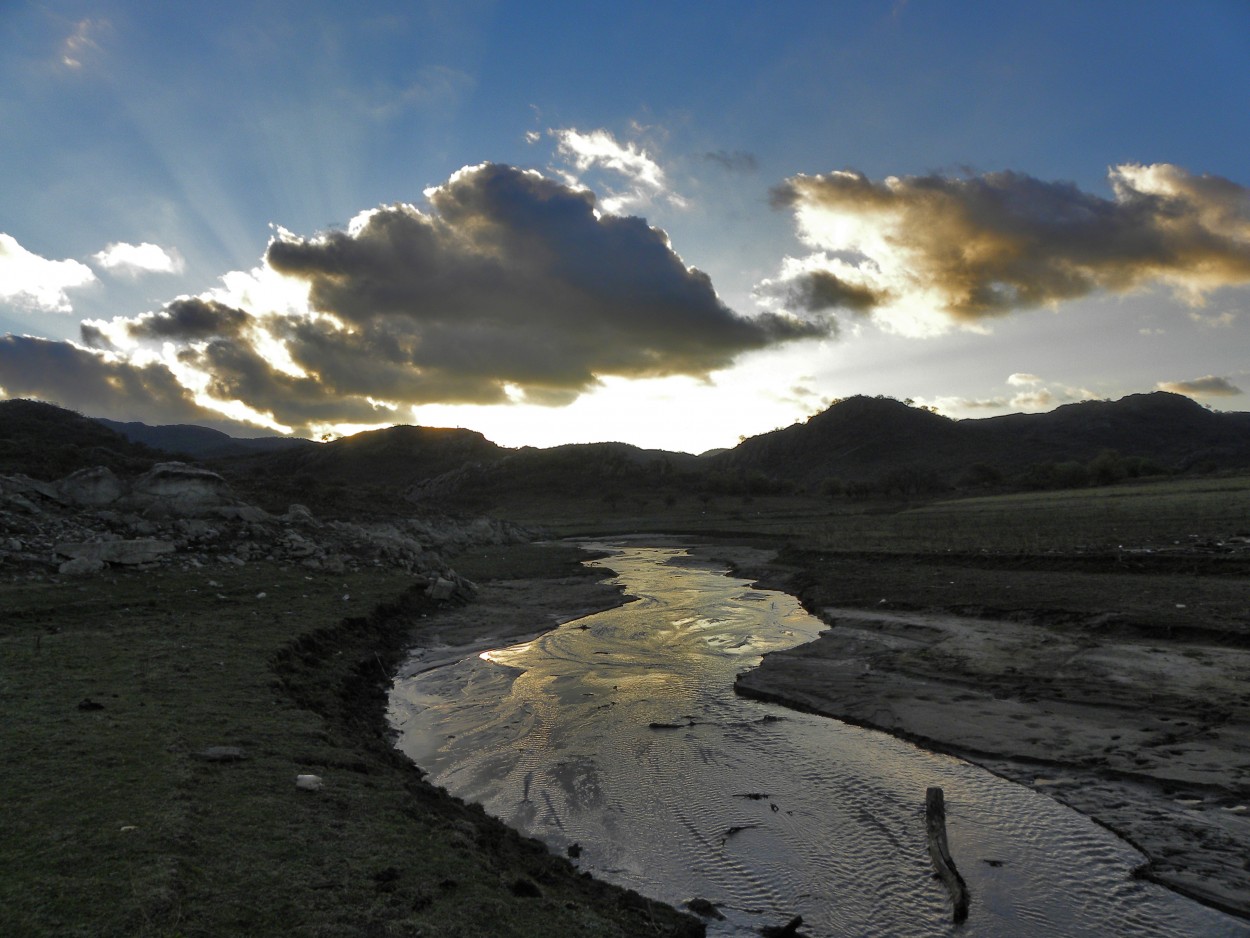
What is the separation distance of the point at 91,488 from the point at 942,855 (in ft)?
107

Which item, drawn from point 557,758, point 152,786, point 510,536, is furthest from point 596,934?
point 510,536

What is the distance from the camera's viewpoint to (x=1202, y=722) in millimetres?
12312

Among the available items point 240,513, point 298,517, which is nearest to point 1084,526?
point 298,517

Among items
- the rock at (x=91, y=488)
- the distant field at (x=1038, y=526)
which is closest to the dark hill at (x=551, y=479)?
the distant field at (x=1038, y=526)

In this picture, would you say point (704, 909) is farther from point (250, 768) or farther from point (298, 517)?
point (298, 517)

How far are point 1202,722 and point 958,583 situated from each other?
15957mm

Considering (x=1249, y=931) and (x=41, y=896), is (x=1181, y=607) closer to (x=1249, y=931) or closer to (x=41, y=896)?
(x=1249, y=931)

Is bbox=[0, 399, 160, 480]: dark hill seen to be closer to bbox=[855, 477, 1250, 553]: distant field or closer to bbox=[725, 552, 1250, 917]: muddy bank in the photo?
bbox=[725, 552, 1250, 917]: muddy bank

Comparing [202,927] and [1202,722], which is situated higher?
[202,927]

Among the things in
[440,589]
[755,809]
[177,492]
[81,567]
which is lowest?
[755,809]

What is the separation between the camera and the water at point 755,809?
309 inches

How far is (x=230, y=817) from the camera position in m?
7.18

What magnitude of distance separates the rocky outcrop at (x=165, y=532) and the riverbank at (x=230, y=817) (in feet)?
22.3

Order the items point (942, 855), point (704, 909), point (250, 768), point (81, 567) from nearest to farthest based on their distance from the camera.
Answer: point (704, 909) < point (942, 855) < point (250, 768) < point (81, 567)
